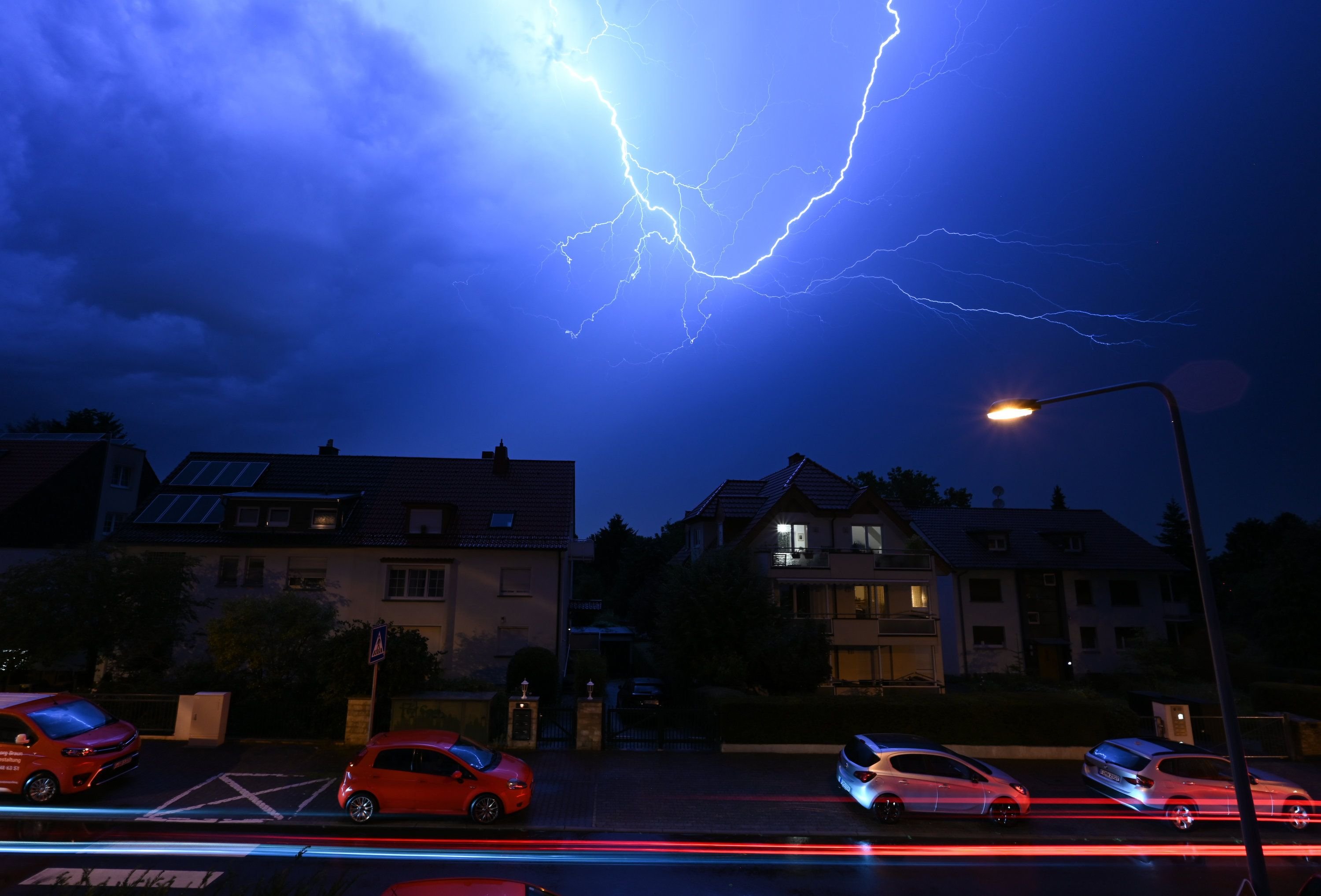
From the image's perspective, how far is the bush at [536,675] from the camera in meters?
22.8

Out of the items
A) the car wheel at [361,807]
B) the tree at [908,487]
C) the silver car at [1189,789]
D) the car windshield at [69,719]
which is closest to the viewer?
the car wheel at [361,807]

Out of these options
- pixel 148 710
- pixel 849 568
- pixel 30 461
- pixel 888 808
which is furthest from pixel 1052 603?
pixel 30 461

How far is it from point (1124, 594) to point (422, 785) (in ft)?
131

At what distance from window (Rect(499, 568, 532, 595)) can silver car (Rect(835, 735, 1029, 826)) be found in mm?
16495

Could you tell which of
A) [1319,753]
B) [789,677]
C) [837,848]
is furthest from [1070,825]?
[1319,753]

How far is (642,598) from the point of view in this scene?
172ft

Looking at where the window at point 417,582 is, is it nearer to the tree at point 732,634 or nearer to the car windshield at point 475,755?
the tree at point 732,634

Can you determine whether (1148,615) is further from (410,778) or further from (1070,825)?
(410,778)

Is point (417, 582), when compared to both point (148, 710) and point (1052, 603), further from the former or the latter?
point (1052, 603)

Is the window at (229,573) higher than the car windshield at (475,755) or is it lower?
higher

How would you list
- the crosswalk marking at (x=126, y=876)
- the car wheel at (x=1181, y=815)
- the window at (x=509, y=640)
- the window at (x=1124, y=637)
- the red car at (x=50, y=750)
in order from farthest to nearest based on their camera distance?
the window at (x=1124, y=637)
the window at (x=509, y=640)
the car wheel at (x=1181, y=815)
the red car at (x=50, y=750)
the crosswalk marking at (x=126, y=876)

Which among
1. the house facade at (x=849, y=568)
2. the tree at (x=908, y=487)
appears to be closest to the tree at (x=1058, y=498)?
the tree at (x=908, y=487)

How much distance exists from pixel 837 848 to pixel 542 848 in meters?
5.23

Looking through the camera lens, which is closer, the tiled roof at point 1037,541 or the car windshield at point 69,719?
the car windshield at point 69,719
